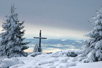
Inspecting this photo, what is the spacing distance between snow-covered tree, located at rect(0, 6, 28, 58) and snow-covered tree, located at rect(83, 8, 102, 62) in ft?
51.5

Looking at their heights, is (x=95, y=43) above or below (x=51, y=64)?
above

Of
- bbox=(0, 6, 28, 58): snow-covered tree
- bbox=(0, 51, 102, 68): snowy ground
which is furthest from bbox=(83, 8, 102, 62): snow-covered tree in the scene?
bbox=(0, 6, 28, 58): snow-covered tree

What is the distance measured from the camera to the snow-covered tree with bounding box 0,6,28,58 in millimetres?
26719

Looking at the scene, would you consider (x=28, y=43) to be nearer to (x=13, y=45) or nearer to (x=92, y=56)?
(x=13, y=45)

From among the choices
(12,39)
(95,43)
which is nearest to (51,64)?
(95,43)

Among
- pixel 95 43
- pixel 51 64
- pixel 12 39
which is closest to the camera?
pixel 51 64

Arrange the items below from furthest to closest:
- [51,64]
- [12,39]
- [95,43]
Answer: [12,39], [95,43], [51,64]

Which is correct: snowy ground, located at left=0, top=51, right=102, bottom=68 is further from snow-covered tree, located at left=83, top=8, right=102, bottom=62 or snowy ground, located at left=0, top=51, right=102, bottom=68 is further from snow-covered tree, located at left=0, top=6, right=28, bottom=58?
snow-covered tree, located at left=0, top=6, right=28, bottom=58

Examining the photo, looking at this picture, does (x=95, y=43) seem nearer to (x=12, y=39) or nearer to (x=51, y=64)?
(x=51, y=64)

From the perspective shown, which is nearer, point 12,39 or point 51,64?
point 51,64

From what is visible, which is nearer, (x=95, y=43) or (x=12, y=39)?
(x=95, y=43)

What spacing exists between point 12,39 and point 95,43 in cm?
1793

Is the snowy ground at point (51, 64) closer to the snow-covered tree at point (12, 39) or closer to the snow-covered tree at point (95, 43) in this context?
the snow-covered tree at point (95, 43)

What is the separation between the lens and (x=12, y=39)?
2748 cm
